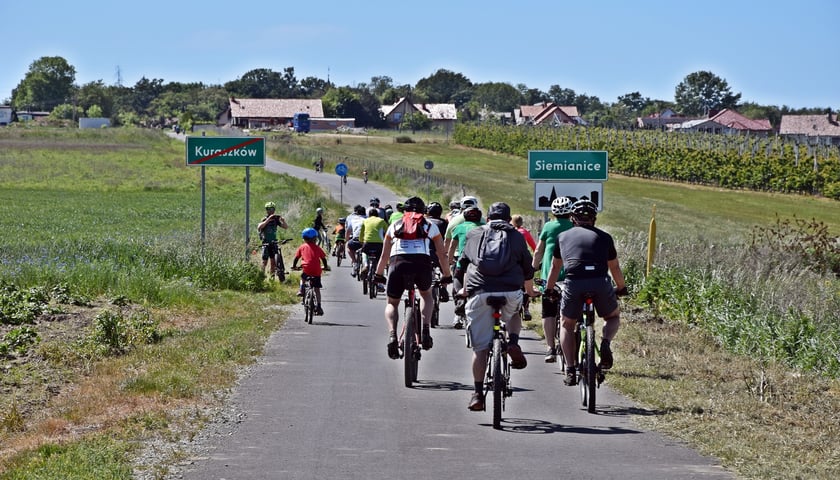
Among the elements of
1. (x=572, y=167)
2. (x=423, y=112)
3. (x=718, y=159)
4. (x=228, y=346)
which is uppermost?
(x=423, y=112)

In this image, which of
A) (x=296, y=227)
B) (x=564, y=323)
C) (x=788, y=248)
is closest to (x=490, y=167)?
(x=296, y=227)

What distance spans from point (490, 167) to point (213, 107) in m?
93.4

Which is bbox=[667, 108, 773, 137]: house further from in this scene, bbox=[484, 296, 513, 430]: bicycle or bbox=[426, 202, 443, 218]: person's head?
bbox=[484, 296, 513, 430]: bicycle

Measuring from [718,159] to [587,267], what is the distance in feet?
246

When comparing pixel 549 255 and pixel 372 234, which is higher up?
pixel 549 255

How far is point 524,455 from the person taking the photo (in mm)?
8367

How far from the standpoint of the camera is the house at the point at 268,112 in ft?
557

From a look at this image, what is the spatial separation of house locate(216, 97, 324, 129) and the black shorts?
15888cm

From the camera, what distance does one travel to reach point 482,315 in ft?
31.5

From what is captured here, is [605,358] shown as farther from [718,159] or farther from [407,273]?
[718,159]

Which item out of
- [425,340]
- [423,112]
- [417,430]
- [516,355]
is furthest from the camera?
[423,112]

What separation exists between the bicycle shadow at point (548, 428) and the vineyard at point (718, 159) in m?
63.7

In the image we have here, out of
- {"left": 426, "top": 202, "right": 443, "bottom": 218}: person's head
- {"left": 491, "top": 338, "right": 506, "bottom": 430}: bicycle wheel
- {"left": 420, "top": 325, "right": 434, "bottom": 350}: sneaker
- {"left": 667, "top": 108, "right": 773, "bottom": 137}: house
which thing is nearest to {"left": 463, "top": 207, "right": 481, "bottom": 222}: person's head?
{"left": 420, "top": 325, "right": 434, "bottom": 350}: sneaker

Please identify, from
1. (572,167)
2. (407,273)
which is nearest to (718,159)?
(572,167)
